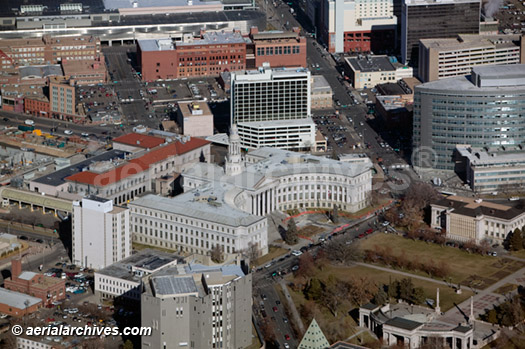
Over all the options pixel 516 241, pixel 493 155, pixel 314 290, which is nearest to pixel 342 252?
pixel 314 290

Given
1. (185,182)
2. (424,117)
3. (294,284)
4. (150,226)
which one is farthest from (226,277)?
(424,117)

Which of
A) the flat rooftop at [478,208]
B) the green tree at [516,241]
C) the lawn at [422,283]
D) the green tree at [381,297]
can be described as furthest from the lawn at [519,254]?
the green tree at [381,297]

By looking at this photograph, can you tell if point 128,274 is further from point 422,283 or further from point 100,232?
point 422,283

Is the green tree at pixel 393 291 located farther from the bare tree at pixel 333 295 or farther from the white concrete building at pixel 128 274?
the white concrete building at pixel 128 274

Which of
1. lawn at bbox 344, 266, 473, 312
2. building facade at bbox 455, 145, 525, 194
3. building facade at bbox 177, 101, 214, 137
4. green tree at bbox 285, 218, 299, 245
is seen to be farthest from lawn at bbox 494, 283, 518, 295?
building facade at bbox 177, 101, 214, 137

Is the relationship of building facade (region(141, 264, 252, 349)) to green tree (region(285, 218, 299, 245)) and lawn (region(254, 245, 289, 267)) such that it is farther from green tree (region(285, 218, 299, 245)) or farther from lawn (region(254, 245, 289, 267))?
green tree (region(285, 218, 299, 245))

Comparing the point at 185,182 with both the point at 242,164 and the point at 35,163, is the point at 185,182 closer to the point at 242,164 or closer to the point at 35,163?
the point at 242,164
